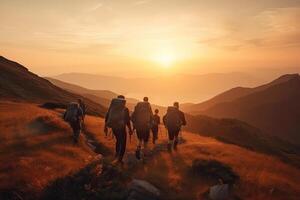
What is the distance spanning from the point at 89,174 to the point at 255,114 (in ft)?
637

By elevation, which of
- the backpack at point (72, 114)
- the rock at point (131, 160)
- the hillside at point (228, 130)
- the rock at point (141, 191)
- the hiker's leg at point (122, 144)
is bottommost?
the hillside at point (228, 130)

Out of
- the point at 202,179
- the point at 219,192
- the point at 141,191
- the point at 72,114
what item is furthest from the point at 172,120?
the point at 141,191

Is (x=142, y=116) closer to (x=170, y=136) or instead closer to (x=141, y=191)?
(x=170, y=136)

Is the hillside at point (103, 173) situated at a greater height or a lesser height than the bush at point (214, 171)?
lesser

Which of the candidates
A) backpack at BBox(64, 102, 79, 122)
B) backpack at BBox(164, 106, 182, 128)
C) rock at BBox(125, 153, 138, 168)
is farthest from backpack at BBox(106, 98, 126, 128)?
backpack at BBox(64, 102, 79, 122)

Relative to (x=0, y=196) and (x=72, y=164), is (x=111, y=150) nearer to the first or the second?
(x=72, y=164)

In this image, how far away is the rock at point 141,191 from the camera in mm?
12703

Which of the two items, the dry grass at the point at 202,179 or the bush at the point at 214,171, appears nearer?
the dry grass at the point at 202,179

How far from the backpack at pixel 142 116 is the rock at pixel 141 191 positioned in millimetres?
5524

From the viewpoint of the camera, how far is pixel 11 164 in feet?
52.4

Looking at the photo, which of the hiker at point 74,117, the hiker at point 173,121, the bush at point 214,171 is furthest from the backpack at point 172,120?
the hiker at point 74,117

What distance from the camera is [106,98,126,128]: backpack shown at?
16.8 meters

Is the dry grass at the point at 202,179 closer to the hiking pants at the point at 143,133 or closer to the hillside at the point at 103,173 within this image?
the hillside at the point at 103,173

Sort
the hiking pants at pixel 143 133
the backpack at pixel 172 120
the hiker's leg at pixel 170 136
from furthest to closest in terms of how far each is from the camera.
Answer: the hiker's leg at pixel 170 136 → the backpack at pixel 172 120 → the hiking pants at pixel 143 133
